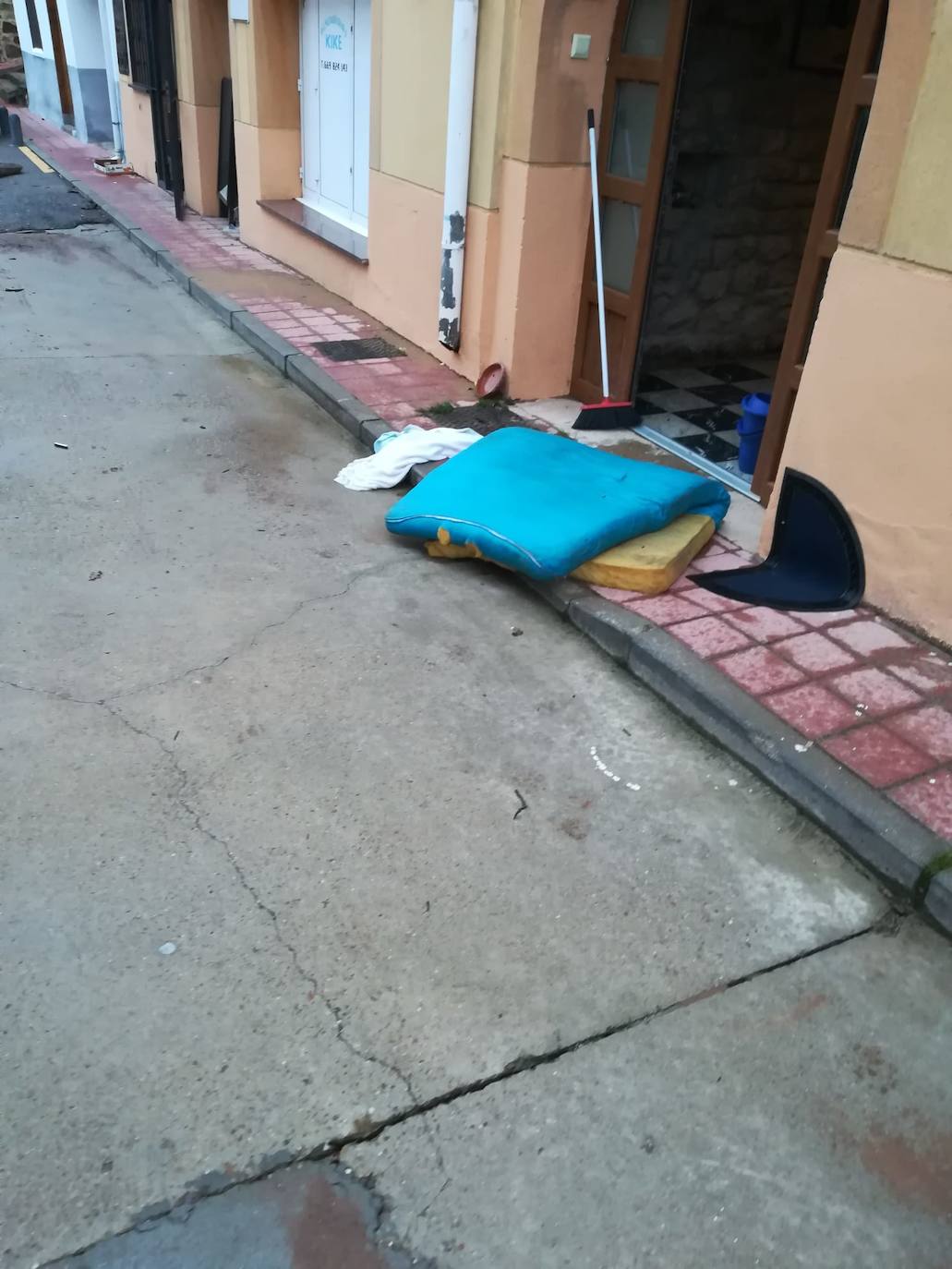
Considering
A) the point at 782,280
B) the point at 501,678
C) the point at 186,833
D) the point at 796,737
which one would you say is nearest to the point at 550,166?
the point at 782,280

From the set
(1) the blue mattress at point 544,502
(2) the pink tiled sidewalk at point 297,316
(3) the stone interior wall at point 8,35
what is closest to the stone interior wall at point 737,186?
(2) the pink tiled sidewalk at point 297,316

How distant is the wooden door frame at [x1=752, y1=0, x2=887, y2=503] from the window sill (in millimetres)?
4153

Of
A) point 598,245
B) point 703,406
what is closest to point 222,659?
point 598,245

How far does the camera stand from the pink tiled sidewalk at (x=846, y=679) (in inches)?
124

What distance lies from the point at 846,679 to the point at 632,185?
11.1 feet

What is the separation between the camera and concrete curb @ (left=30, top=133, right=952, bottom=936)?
113 inches

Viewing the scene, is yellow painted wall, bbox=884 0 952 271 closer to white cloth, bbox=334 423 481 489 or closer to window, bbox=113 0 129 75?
white cloth, bbox=334 423 481 489

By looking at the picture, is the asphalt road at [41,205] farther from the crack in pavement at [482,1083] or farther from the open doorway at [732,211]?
the crack in pavement at [482,1083]

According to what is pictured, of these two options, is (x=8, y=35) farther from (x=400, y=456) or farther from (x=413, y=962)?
(x=413, y=962)

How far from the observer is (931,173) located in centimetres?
341

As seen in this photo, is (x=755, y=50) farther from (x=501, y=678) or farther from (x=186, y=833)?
(x=186, y=833)

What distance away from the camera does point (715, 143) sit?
6230 mm

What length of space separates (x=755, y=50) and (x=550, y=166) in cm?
153

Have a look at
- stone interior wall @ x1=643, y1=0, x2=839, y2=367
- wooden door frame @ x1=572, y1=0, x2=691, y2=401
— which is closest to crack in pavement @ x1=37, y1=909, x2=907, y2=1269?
wooden door frame @ x1=572, y1=0, x2=691, y2=401
